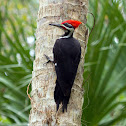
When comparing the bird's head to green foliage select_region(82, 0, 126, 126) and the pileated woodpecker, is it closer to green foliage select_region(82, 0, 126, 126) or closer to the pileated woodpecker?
the pileated woodpecker

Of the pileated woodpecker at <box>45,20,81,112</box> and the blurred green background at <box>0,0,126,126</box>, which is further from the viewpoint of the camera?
the blurred green background at <box>0,0,126,126</box>

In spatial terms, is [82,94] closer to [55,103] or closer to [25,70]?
[55,103]

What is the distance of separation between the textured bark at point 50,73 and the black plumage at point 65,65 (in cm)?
5

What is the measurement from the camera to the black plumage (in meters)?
2.01

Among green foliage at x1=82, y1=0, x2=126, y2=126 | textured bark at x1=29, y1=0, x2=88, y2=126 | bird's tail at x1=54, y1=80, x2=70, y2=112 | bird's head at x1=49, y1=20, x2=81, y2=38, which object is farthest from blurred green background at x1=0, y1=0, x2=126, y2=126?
bird's tail at x1=54, y1=80, x2=70, y2=112

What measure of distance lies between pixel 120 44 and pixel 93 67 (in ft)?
1.32

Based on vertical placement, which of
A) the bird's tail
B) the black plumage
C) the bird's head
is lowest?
the bird's tail

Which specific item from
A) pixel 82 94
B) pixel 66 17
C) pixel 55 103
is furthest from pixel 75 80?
pixel 66 17

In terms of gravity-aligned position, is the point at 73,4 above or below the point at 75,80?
above

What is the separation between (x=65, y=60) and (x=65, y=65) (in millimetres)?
43

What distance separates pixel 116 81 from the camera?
118 inches

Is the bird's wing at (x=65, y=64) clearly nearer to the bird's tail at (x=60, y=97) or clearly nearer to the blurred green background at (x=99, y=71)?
the bird's tail at (x=60, y=97)

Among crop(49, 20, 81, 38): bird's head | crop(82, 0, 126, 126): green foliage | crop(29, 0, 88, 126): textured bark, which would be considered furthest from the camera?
crop(82, 0, 126, 126): green foliage

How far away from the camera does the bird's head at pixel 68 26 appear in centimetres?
216
